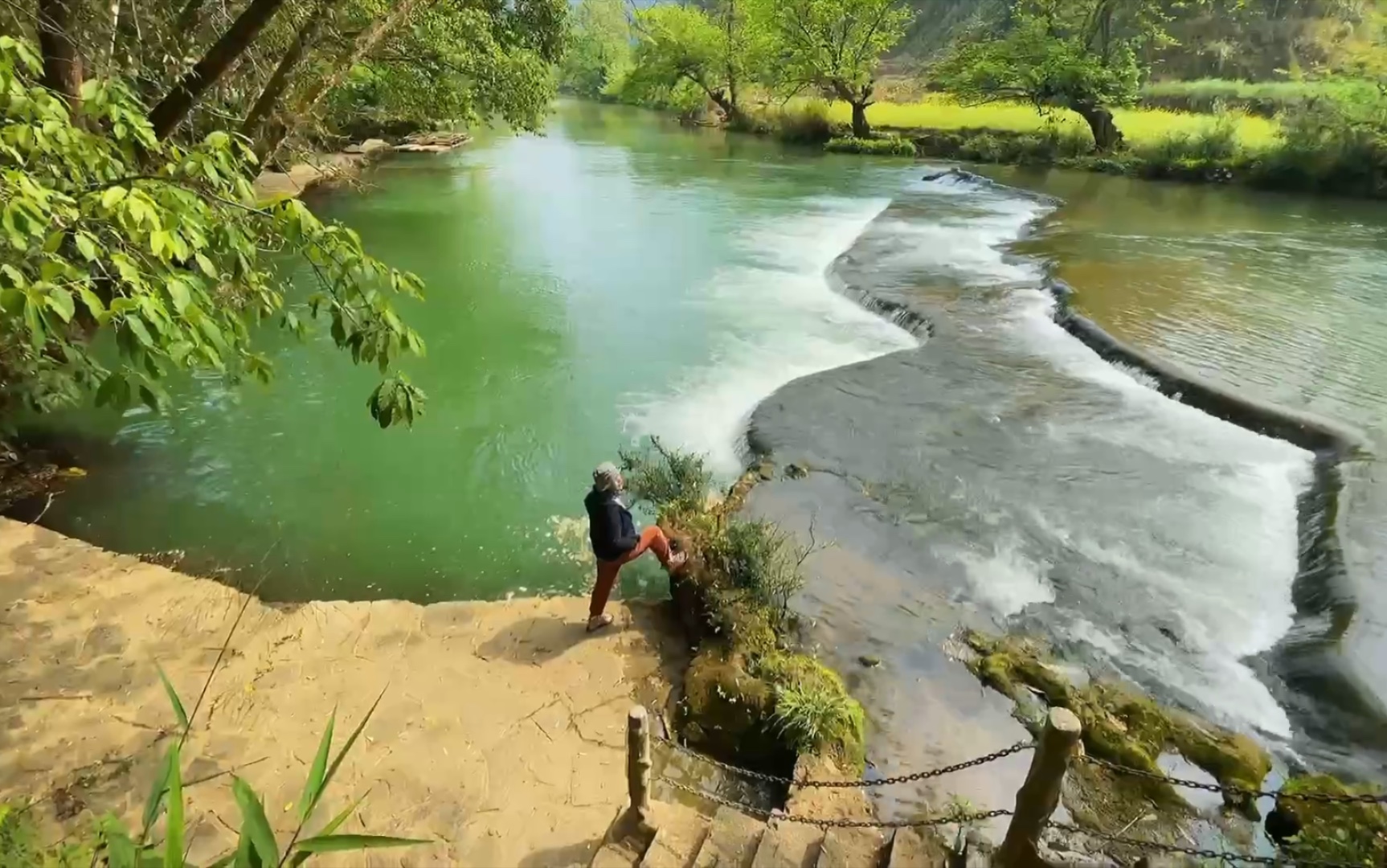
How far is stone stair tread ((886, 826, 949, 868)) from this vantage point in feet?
12.1

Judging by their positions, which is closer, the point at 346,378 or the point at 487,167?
the point at 346,378

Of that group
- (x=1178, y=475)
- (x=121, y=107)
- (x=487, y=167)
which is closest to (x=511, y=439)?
(x=121, y=107)

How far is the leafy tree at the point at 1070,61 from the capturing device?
29.8 m

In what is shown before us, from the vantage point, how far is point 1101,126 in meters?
30.7

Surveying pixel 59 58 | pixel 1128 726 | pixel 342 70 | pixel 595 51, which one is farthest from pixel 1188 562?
pixel 595 51

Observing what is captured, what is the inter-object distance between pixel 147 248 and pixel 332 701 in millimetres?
2828

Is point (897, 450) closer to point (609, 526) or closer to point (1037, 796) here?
point (609, 526)

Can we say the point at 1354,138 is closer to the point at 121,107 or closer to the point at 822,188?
the point at 822,188

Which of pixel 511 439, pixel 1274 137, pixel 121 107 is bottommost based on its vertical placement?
pixel 511 439

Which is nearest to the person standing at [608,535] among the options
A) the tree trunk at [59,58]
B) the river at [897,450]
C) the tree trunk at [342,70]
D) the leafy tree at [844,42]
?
the river at [897,450]

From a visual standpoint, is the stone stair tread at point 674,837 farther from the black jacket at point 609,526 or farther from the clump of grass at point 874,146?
the clump of grass at point 874,146

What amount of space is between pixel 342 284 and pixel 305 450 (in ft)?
20.9

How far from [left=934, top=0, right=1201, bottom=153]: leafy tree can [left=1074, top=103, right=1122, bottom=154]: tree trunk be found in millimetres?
28

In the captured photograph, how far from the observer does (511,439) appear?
9703 millimetres
